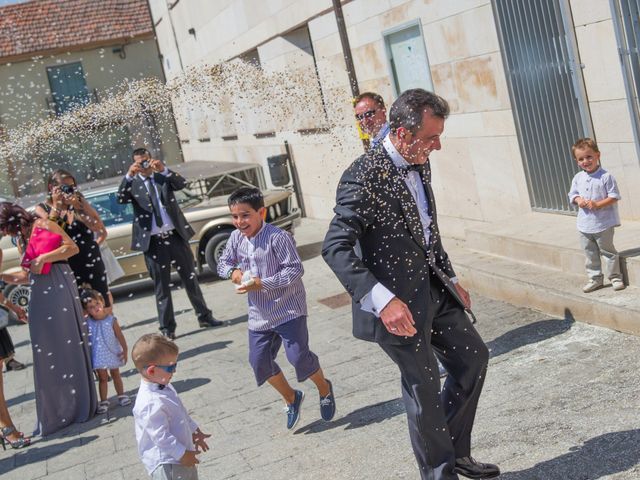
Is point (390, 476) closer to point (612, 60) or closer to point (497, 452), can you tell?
point (497, 452)

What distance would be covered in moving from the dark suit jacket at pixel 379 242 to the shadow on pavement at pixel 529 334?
Answer: 2838mm

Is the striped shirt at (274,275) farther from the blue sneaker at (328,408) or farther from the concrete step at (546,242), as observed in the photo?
the concrete step at (546,242)

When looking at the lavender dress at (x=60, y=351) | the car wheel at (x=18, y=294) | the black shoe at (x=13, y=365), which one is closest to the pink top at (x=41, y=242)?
the lavender dress at (x=60, y=351)

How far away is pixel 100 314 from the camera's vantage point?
8148 millimetres

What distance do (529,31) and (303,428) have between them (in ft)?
16.7

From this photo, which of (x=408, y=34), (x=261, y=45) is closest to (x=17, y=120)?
(x=261, y=45)

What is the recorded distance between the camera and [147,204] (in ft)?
34.1

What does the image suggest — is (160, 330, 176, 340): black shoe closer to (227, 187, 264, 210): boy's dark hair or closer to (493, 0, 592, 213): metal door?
(493, 0, 592, 213): metal door

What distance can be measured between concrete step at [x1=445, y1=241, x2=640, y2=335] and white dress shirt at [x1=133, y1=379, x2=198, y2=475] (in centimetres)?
351

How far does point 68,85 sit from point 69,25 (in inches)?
75.7

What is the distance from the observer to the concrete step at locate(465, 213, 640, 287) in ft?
25.6

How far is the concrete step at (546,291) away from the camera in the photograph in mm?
7062

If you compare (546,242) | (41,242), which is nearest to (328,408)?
(41,242)

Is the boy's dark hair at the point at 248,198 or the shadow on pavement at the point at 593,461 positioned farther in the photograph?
the boy's dark hair at the point at 248,198
